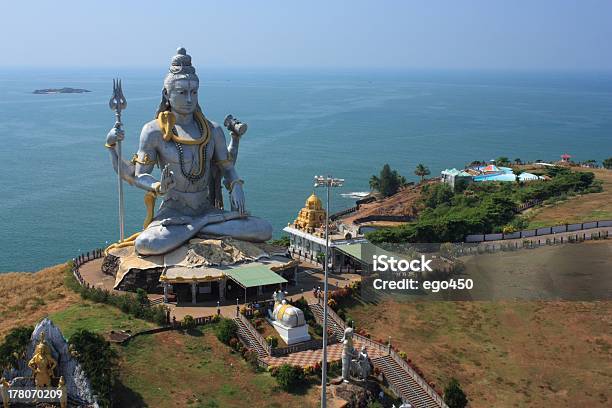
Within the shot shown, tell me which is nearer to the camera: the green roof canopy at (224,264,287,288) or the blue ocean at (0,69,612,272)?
the green roof canopy at (224,264,287,288)

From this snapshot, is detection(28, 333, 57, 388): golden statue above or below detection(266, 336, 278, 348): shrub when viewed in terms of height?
above

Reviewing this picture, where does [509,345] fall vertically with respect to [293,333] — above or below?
below

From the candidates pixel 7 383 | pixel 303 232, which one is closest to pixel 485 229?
pixel 303 232

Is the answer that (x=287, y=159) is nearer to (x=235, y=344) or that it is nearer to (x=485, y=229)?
(x=485, y=229)

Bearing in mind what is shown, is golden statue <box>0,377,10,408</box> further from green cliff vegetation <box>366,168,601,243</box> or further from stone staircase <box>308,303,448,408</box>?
green cliff vegetation <box>366,168,601,243</box>

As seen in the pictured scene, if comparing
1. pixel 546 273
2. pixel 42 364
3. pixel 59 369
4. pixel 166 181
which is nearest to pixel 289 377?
pixel 59 369

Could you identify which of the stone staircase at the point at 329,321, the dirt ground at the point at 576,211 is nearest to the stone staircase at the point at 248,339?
the stone staircase at the point at 329,321

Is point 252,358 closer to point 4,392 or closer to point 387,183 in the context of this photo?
point 4,392

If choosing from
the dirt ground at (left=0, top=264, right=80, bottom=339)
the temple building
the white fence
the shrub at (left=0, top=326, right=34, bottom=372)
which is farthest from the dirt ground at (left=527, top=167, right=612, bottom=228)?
the shrub at (left=0, top=326, right=34, bottom=372)
